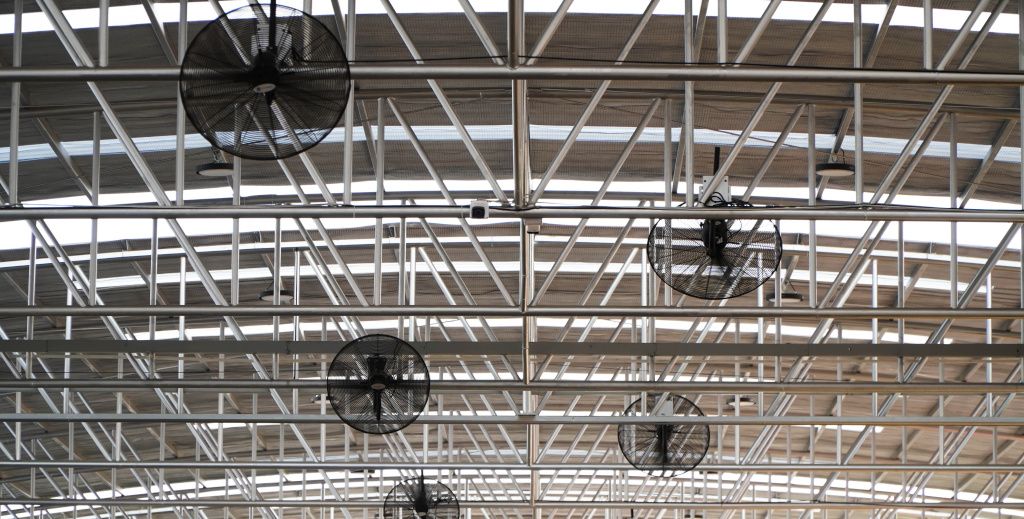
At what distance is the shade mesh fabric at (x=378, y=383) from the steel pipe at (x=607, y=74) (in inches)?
109

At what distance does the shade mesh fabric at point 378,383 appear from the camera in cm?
1251

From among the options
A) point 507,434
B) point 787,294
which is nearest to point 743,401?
point 507,434

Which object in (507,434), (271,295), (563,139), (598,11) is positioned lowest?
(598,11)

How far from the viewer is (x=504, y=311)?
16.7 metres

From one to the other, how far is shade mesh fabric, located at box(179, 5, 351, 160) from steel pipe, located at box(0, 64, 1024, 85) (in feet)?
10.2

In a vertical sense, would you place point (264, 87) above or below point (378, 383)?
below

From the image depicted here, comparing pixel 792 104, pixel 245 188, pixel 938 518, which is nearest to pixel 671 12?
pixel 792 104

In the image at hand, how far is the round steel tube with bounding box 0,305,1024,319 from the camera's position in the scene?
1617 cm

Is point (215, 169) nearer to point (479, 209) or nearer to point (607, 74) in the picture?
point (479, 209)

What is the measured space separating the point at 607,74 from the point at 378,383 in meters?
3.65

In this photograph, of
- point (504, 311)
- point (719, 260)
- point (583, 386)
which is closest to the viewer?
point (719, 260)

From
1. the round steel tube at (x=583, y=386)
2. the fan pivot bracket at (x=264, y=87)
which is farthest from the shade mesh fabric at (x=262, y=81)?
the round steel tube at (x=583, y=386)

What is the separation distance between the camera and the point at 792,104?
55.7 ft

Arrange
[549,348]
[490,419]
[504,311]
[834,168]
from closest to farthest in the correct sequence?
[504,311]
[834,168]
[549,348]
[490,419]
